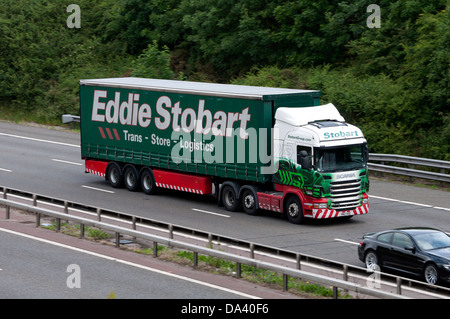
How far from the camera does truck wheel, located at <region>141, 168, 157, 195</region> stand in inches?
1071

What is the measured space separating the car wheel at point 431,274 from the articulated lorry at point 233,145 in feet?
20.8

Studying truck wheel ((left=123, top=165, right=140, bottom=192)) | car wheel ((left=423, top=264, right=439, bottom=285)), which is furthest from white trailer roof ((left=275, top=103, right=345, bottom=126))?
car wheel ((left=423, top=264, right=439, bottom=285))

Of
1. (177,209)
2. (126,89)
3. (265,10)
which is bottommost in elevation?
(177,209)

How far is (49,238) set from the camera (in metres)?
19.7

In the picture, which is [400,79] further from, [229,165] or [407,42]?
[229,165]

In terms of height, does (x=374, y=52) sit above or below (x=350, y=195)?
above

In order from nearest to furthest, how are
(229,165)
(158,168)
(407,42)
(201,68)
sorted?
(229,165) → (158,168) → (407,42) → (201,68)

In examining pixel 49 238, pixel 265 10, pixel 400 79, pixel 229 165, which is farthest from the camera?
pixel 265 10

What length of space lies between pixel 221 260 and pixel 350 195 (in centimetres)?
658

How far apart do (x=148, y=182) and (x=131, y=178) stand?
0.89 m

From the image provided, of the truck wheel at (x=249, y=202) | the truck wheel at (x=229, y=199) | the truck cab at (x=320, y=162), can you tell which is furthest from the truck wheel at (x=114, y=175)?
the truck cab at (x=320, y=162)

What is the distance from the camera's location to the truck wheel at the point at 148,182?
27.2 metres
